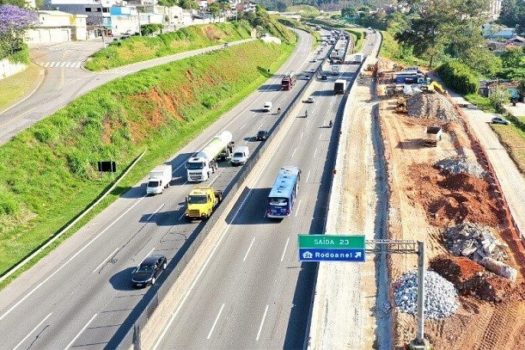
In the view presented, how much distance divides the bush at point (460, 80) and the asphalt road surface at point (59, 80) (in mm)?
50874

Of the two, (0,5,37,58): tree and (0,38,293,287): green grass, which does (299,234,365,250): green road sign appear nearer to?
(0,38,293,287): green grass

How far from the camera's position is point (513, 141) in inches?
3086

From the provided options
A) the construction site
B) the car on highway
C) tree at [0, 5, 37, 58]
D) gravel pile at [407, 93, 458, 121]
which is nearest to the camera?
the construction site

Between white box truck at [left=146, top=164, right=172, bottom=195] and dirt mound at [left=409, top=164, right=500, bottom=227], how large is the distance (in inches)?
919

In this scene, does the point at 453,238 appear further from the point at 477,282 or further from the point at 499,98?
the point at 499,98

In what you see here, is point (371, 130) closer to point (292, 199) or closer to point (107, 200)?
point (292, 199)

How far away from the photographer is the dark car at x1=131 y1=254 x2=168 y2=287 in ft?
123

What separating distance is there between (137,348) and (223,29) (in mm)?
141509

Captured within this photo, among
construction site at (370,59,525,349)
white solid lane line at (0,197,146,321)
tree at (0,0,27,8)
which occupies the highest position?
tree at (0,0,27,8)

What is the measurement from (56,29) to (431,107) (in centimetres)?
7431

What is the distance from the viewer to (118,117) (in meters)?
72.2

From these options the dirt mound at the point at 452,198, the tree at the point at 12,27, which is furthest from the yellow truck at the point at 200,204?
the tree at the point at 12,27

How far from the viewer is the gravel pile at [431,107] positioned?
87.9 meters

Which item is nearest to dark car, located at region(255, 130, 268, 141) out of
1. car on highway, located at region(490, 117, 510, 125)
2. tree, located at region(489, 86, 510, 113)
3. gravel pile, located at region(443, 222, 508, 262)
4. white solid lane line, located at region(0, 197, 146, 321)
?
white solid lane line, located at region(0, 197, 146, 321)
